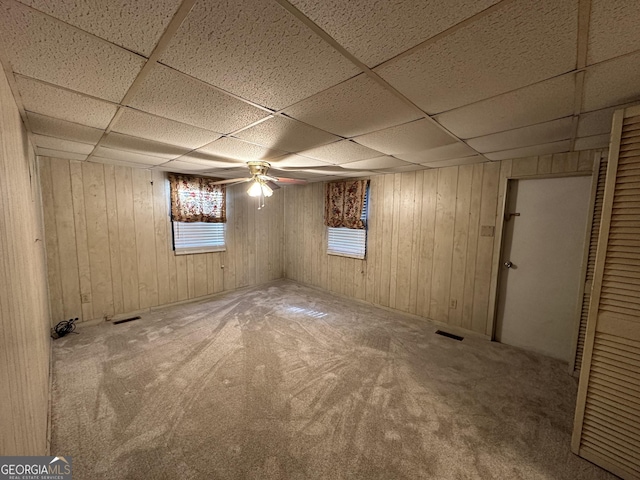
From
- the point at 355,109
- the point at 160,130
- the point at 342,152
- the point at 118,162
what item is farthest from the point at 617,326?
the point at 118,162

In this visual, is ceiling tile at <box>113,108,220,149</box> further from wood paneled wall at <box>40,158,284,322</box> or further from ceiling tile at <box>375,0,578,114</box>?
wood paneled wall at <box>40,158,284,322</box>

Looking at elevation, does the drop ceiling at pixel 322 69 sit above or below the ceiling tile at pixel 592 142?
below

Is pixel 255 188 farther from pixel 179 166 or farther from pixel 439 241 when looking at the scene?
pixel 439 241

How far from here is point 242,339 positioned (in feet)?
9.63

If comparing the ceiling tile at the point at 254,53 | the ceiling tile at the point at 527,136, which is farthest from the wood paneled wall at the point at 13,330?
the ceiling tile at the point at 527,136

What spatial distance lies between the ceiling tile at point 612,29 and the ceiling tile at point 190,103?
1488mm

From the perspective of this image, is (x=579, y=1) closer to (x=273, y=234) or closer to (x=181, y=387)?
(x=181, y=387)

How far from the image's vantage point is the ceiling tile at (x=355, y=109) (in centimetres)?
130

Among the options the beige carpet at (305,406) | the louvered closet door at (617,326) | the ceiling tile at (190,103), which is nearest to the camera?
the ceiling tile at (190,103)

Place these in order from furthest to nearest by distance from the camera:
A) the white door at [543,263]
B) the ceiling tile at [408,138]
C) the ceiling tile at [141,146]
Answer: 1. the white door at [543,263]
2. the ceiling tile at [141,146]
3. the ceiling tile at [408,138]

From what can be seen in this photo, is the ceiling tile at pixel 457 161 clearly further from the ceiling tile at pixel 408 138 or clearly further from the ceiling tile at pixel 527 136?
the ceiling tile at pixel 408 138

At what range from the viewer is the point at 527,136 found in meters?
2.02

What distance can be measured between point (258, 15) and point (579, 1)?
100 cm

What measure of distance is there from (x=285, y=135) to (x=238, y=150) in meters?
0.69
